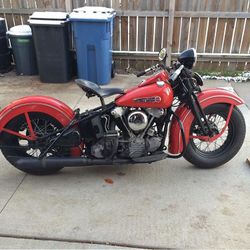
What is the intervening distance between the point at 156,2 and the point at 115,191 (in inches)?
160

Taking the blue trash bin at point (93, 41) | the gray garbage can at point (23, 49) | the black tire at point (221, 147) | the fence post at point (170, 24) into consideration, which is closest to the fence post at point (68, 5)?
the blue trash bin at point (93, 41)

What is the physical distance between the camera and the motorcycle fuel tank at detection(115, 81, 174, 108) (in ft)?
8.91

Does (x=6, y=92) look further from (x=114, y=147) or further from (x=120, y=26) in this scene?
(x=114, y=147)

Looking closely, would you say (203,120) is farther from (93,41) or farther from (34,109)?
(93,41)

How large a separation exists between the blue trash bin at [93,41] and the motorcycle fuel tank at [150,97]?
8.76ft

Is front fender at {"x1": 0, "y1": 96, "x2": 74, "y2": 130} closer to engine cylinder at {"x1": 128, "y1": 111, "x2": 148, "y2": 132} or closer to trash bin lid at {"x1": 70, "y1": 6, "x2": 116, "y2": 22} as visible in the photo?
engine cylinder at {"x1": 128, "y1": 111, "x2": 148, "y2": 132}

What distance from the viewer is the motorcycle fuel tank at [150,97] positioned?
272 cm

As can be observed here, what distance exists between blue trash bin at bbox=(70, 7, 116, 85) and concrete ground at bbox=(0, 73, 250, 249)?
260cm

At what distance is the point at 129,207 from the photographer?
2674mm

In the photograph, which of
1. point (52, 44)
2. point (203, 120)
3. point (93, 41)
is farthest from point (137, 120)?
point (52, 44)

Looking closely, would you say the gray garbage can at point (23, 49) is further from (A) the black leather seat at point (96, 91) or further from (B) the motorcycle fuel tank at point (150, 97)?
(B) the motorcycle fuel tank at point (150, 97)

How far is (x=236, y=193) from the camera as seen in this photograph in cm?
285

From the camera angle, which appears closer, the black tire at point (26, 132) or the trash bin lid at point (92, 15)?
the black tire at point (26, 132)

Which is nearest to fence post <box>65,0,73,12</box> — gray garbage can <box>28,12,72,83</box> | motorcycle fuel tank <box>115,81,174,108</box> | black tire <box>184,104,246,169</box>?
gray garbage can <box>28,12,72,83</box>
